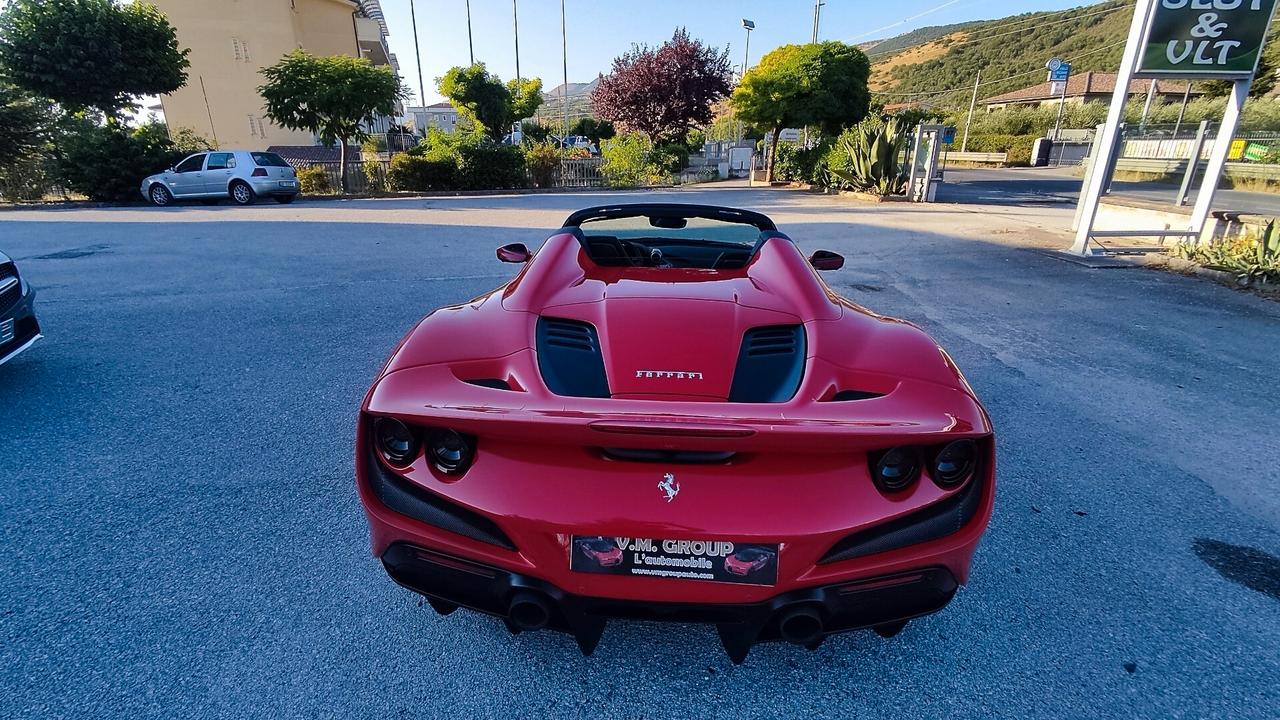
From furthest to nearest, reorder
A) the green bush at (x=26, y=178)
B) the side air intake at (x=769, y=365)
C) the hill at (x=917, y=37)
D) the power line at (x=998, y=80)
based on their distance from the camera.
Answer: the hill at (x=917, y=37), the power line at (x=998, y=80), the green bush at (x=26, y=178), the side air intake at (x=769, y=365)

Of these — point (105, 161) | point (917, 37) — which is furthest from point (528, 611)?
point (917, 37)

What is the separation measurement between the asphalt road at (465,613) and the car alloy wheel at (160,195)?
1420 centimetres

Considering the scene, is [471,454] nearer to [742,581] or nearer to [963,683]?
[742,581]

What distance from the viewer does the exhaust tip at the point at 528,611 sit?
1410 mm

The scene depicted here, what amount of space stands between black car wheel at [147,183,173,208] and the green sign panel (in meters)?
21.4

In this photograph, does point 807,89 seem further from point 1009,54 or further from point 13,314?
point 1009,54

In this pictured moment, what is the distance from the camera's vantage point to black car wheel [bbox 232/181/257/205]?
1612 centimetres

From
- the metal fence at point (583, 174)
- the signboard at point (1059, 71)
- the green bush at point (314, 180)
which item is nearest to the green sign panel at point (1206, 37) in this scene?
the metal fence at point (583, 174)

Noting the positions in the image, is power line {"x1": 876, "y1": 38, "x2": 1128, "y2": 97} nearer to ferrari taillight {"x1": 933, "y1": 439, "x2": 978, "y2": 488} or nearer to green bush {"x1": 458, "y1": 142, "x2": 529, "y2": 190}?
green bush {"x1": 458, "y1": 142, "x2": 529, "y2": 190}

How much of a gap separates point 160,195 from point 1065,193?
27448 mm

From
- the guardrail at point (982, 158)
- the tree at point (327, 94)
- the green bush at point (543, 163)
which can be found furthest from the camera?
the guardrail at point (982, 158)

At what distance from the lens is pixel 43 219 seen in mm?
13172

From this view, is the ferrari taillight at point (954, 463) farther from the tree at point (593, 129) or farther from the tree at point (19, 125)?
the tree at point (593, 129)

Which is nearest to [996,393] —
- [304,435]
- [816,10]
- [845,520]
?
[845,520]
